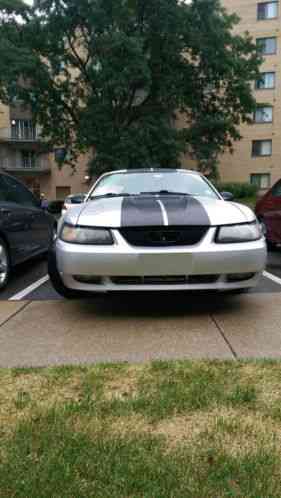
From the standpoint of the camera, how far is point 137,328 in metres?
3.23

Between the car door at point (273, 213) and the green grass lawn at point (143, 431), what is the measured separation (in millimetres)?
3618

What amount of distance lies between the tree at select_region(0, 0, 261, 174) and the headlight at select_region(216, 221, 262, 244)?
1532 cm

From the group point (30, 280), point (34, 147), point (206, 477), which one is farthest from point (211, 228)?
point (34, 147)

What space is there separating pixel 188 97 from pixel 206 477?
67.5 ft

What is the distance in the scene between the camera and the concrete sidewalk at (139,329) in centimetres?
275

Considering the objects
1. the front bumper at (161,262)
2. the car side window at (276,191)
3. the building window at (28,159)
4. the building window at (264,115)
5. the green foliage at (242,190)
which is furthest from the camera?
the building window at (28,159)

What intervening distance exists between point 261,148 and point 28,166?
829 inches

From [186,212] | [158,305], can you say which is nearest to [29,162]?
[158,305]

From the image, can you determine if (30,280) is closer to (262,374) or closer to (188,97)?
(262,374)

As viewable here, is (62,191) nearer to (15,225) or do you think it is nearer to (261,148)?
(261,148)

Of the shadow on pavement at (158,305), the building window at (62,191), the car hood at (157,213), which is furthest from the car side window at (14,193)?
the building window at (62,191)

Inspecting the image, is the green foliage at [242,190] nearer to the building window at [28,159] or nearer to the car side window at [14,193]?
the building window at [28,159]

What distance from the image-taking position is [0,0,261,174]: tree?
693 inches

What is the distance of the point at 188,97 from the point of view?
791 inches
